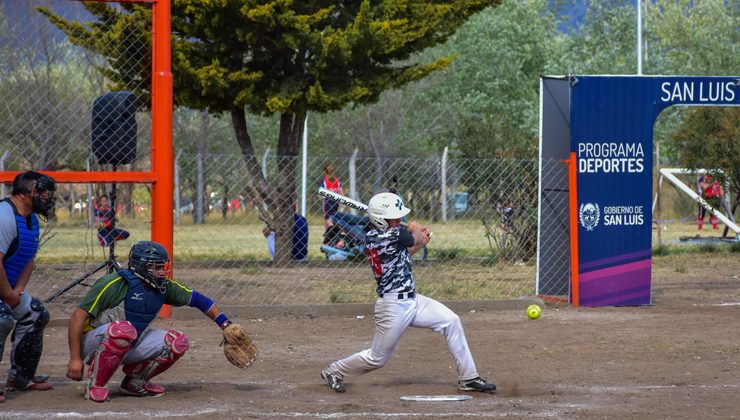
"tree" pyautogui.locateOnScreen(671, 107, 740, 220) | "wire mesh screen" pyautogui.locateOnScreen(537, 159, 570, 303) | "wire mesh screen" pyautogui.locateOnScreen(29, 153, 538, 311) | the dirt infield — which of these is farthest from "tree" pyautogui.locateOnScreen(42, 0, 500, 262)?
"tree" pyautogui.locateOnScreen(671, 107, 740, 220)

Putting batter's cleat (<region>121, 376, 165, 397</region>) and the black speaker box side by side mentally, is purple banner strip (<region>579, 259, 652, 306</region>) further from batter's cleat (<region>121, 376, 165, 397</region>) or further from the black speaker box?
batter's cleat (<region>121, 376, 165, 397</region>)

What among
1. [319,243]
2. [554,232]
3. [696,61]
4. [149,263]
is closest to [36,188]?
[149,263]

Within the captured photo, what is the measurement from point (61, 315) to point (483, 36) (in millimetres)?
33998

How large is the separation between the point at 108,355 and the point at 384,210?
7.48ft

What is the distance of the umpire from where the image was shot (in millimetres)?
8000

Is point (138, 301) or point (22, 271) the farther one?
point (22, 271)

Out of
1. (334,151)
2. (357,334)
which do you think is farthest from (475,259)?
(334,151)

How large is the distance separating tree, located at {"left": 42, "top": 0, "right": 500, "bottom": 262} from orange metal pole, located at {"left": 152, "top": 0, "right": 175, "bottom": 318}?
443cm

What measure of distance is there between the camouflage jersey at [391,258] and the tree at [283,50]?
8198mm

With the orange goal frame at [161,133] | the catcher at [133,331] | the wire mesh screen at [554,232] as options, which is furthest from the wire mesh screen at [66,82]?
the wire mesh screen at [554,232]

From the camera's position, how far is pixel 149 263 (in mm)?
7953

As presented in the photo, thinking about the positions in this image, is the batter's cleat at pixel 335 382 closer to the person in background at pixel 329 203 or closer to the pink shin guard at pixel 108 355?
the pink shin guard at pixel 108 355

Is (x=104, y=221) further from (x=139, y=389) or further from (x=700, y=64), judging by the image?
(x=700, y=64)

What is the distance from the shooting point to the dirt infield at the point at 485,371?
7746mm
